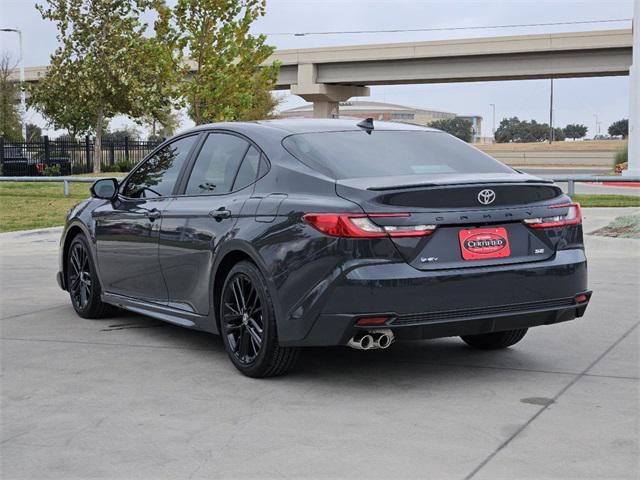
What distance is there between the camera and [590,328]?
7957 mm

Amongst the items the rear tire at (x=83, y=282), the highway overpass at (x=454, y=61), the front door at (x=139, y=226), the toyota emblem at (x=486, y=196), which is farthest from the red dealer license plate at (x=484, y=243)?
the highway overpass at (x=454, y=61)

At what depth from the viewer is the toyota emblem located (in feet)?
19.1

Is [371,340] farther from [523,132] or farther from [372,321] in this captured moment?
[523,132]

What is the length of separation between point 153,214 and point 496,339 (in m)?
2.58

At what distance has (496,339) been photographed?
7062 mm

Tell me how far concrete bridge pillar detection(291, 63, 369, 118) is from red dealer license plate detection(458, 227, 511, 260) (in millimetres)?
63490

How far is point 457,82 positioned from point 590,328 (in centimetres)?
6362

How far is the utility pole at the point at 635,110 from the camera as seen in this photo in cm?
3413

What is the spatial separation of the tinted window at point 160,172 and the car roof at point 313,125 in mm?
318

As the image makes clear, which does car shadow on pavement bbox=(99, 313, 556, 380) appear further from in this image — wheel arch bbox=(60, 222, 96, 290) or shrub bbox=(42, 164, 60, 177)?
shrub bbox=(42, 164, 60, 177)

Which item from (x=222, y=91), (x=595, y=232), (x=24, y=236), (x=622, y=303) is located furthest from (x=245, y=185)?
(x=222, y=91)

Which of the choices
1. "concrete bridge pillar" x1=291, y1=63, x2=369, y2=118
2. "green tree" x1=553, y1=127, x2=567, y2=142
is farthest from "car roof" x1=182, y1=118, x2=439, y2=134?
"green tree" x1=553, y1=127, x2=567, y2=142

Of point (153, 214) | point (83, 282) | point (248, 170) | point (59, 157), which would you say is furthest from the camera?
point (59, 157)

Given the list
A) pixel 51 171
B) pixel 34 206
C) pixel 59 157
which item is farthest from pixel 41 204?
pixel 59 157
